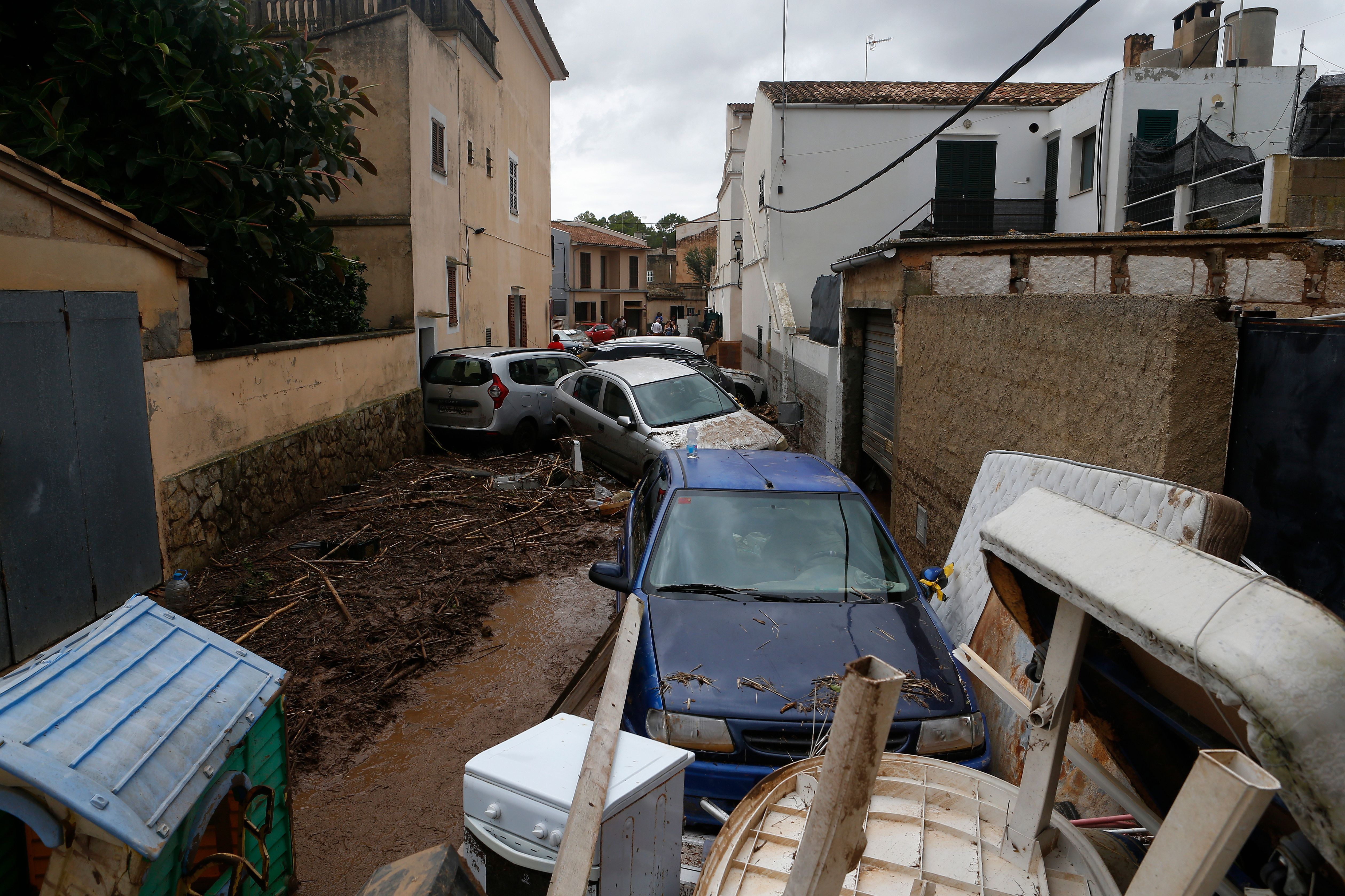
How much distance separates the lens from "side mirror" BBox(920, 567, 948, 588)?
486 cm

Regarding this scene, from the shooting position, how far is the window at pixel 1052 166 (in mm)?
20672

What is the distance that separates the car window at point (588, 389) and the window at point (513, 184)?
1048 centimetres

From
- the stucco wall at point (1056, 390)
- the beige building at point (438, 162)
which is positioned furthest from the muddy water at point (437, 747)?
the beige building at point (438, 162)

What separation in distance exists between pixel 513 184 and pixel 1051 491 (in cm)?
2106

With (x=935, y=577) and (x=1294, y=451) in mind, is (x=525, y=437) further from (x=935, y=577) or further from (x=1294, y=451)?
(x=1294, y=451)

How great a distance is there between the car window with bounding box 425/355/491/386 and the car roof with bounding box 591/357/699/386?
6.73ft

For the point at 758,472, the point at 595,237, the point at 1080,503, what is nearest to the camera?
the point at 1080,503

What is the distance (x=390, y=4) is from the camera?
595 inches

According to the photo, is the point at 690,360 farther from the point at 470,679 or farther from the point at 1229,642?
the point at 1229,642

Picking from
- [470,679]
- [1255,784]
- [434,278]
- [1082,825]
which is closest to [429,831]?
[470,679]

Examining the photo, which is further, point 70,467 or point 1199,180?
point 1199,180

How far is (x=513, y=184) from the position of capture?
2158 cm

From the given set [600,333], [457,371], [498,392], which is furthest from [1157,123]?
[600,333]

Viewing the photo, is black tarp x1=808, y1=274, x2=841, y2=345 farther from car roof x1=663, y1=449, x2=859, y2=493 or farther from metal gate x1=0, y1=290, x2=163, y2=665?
metal gate x1=0, y1=290, x2=163, y2=665
